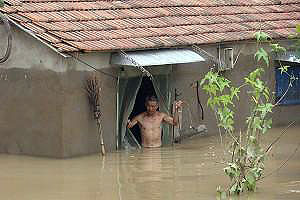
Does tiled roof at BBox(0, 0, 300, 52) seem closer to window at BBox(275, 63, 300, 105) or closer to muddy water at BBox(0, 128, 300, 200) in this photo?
window at BBox(275, 63, 300, 105)

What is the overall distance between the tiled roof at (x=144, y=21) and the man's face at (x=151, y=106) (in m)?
0.98

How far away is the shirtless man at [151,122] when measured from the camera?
1625cm

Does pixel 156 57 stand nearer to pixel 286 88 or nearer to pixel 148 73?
pixel 148 73

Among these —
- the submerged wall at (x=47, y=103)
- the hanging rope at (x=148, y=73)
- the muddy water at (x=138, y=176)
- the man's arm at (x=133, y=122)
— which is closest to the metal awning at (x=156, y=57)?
the hanging rope at (x=148, y=73)

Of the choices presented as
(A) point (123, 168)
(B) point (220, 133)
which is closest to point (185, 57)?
(B) point (220, 133)

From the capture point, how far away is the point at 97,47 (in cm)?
1510

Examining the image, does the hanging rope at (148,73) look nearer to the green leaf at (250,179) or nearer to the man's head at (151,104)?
the man's head at (151,104)

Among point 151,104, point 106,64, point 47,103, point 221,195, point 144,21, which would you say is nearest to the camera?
point 221,195

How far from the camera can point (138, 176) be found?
544 inches

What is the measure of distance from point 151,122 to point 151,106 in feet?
0.96

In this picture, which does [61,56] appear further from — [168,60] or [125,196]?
[125,196]

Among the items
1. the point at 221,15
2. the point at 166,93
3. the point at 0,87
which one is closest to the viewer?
the point at 0,87

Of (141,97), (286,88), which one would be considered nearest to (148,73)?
(141,97)

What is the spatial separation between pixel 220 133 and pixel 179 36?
72.3 inches
